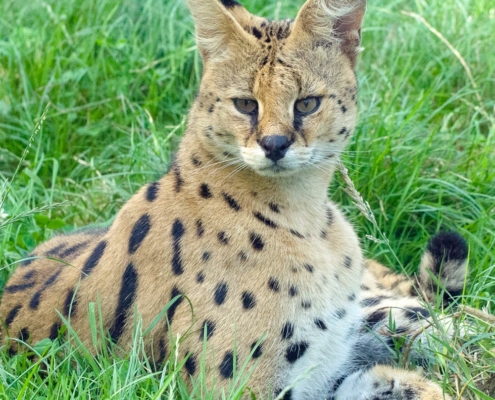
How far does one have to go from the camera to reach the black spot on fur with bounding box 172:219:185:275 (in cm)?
378

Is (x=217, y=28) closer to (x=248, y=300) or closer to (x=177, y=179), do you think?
(x=177, y=179)

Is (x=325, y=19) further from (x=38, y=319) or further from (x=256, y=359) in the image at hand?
(x=38, y=319)

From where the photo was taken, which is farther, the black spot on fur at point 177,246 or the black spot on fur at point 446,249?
the black spot on fur at point 446,249

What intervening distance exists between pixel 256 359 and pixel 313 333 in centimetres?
28

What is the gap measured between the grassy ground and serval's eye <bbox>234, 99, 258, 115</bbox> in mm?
1325

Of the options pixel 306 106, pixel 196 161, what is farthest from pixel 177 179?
pixel 306 106

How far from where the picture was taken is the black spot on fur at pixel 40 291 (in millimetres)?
4086

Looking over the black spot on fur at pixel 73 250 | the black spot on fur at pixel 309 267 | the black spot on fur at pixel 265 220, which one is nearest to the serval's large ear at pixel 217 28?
the black spot on fur at pixel 265 220

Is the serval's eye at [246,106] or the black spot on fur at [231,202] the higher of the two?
the serval's eye at [246,106]

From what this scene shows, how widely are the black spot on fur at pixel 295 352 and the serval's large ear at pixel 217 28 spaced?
1.30 meters

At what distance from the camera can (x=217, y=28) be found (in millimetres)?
3852

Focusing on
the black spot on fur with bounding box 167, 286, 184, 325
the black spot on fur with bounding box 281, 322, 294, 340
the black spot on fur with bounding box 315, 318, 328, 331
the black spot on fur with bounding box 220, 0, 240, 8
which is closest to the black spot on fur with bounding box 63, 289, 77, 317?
the black spot on fur with bounding box 167, 286, 184, 325

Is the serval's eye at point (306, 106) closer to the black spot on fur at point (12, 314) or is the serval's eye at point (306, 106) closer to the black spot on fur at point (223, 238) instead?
the black spot on fur at point (223, 238)

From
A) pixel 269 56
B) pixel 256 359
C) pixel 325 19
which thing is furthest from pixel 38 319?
pixel 325 19
